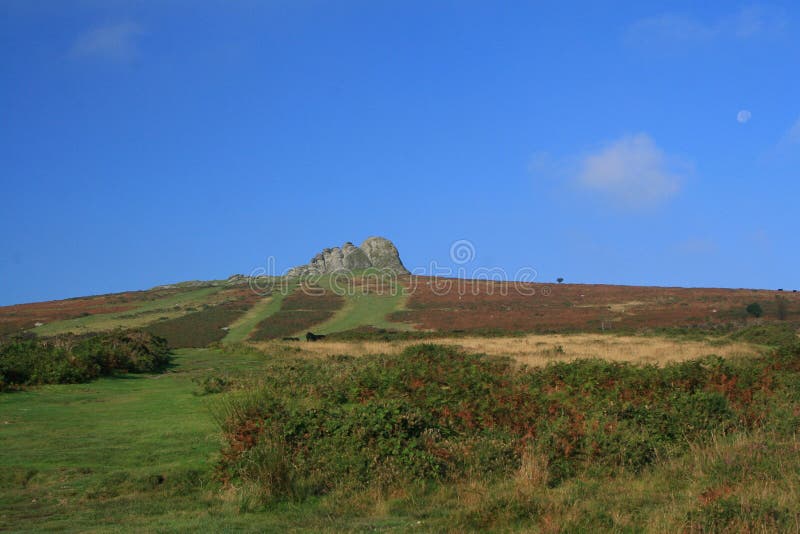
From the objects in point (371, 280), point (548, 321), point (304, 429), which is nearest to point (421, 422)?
point (304, 429)

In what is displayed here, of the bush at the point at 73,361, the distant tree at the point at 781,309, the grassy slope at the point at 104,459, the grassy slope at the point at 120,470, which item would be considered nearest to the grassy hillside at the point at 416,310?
the distant tree at the point at 781,309

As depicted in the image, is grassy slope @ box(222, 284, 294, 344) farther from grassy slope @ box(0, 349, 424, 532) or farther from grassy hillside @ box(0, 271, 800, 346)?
grassy slope @ box(0, 349, 424, 532)

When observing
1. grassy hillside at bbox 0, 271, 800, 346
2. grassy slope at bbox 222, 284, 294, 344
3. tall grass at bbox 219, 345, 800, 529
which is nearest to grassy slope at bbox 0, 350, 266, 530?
tall grass at bbox 219, 345, 800, 529

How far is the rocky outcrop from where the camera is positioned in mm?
108094

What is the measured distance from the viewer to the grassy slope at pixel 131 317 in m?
56.7

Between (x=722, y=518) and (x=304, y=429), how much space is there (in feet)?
21.2

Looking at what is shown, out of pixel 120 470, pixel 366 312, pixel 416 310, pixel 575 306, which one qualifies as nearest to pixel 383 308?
pixel 366 312

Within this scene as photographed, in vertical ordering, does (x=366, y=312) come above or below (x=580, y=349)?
above

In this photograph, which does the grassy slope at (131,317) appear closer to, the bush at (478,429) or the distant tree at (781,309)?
the bush at (478,429)

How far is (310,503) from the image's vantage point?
9.36 meters

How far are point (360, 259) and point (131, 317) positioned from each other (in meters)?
47.4

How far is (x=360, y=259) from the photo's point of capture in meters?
109

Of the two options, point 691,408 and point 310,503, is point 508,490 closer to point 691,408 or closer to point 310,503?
point 310,503

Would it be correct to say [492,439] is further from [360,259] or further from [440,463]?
[360,259]
